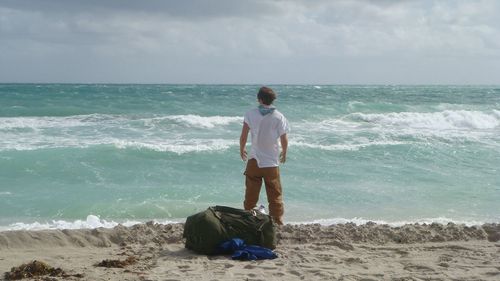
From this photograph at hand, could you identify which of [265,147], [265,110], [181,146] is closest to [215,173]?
[181,146]

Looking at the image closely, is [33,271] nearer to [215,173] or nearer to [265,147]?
[265,147]

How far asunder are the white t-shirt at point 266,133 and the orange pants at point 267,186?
0.07 m

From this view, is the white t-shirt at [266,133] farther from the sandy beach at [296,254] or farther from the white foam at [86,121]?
the white foam at [86,121]

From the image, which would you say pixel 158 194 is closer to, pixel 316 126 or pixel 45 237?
pixel 45 237

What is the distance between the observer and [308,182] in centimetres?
1028

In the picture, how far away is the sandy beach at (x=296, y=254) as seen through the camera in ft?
15.0

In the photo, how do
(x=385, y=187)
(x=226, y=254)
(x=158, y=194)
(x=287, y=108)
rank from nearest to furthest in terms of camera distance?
1. (x=226, y=254)
2. (x=158, y=194)
3. (x=385, y=187)
4. (x=287, y=108)

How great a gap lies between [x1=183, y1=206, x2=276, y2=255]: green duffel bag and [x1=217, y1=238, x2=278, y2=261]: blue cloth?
72mm

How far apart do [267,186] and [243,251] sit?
1.15 meters

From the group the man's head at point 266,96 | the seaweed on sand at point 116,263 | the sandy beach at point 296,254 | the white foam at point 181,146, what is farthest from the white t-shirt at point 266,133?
the white foam at point 181,146

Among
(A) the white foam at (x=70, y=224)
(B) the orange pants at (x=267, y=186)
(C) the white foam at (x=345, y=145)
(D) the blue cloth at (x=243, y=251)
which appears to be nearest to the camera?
(D) the blue cloth at (x=243, y=251)

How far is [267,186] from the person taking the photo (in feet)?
19.6

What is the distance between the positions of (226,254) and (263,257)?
360mm

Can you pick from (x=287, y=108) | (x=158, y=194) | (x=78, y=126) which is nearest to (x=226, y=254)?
(x=158, y=194)
